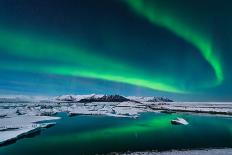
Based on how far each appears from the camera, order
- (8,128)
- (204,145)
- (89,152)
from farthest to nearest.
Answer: (8,128)
(204,145)
(89,152)

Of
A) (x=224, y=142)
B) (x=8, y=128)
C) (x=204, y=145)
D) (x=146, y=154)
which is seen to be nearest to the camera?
(x=146, y=154)

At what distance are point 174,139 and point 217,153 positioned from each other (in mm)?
6941

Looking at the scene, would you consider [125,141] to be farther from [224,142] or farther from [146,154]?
[224,142]

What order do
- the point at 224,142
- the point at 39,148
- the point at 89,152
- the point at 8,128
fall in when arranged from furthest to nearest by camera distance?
the point at 8,128, the point at 224,142, the point at 39,148, the point at 89,152

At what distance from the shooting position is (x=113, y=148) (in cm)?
1938

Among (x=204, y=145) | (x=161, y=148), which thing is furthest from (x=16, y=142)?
(x=204, y=145)

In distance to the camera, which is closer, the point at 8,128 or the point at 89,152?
the point at 89,152

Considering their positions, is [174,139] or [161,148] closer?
[161,148]

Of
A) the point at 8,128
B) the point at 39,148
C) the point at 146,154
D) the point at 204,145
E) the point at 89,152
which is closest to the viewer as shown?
the point at 146,154

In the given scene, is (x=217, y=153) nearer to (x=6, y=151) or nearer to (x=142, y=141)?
(x=142, y=141)

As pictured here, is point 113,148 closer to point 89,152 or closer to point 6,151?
point 89,152

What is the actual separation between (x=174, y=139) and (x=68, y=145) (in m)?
11.0

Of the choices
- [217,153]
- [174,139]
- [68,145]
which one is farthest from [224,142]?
[68,145]

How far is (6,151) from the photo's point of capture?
18141 mm
